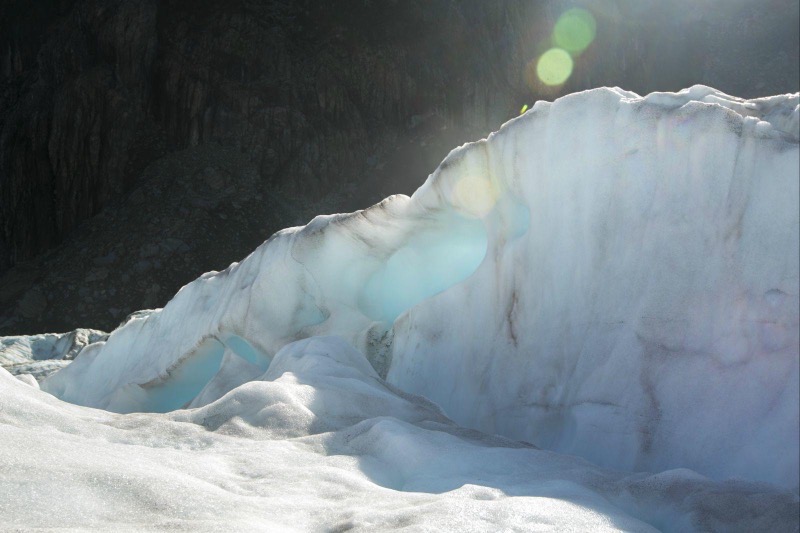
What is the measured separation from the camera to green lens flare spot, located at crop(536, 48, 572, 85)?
24047 mm

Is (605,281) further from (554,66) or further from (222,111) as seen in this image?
(554,66)

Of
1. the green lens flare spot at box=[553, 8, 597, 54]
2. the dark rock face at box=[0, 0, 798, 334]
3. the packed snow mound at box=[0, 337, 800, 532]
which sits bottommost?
the packed snow mound at box=[0, 337, 800, 532]

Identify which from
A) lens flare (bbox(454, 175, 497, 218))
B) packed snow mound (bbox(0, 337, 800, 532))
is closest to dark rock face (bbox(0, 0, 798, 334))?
lens flare (bbox(454, 175, 497, 218))

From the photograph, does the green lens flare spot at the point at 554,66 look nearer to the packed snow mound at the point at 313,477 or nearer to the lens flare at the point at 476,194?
the lens flare at the point at 476,194

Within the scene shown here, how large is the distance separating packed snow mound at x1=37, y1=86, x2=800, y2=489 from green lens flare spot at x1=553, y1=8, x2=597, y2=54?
67.7ft

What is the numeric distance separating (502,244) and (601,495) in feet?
7.44

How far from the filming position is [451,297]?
4.71 metres

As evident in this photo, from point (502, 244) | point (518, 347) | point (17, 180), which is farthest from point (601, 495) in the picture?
point (17, 180)

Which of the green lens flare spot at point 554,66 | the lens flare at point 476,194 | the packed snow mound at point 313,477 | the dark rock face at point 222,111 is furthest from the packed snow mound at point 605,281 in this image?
the green lens flare spot at point 554,66

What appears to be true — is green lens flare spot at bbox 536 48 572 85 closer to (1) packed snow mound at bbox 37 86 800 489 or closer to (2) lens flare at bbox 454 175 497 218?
(1) packed snow mound at bbox 37 86 800 489

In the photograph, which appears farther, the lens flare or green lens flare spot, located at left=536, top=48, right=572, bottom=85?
green lens flare spot, located at left=536, top=48, right=572, bottom=85

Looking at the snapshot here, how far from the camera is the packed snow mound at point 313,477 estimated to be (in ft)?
5.77

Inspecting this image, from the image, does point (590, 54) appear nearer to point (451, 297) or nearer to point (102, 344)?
point (102, 344)

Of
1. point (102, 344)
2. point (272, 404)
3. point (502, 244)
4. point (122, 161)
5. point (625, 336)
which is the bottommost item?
point (102, 344)
